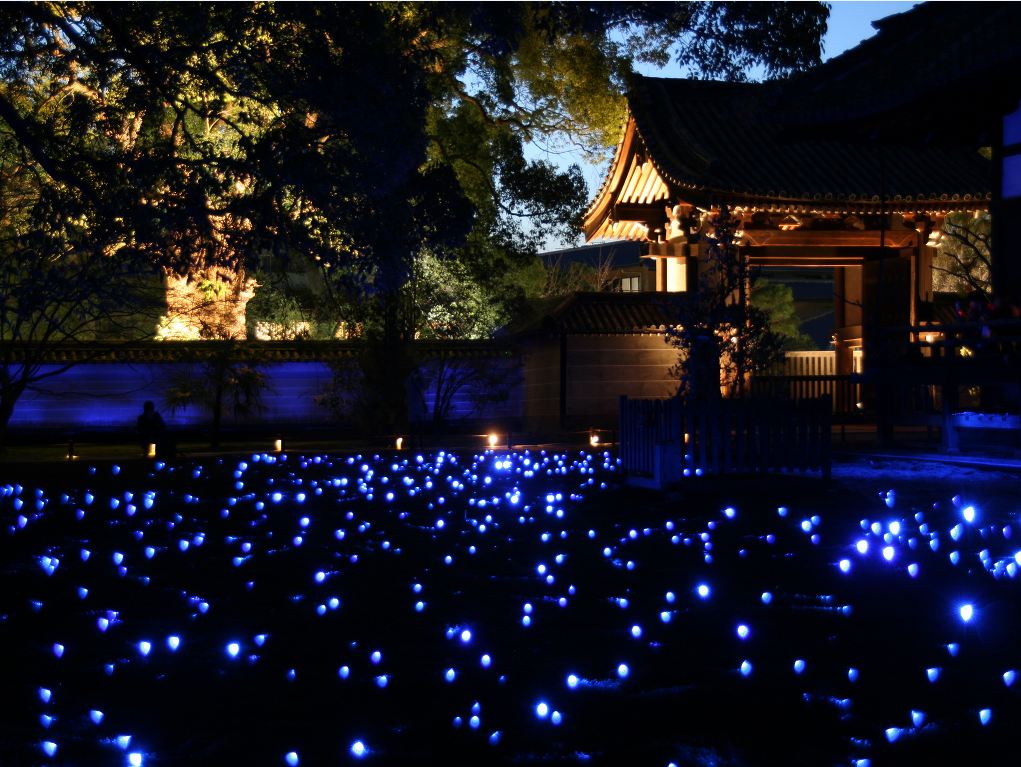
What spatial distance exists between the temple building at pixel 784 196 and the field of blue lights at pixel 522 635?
14.5 metres

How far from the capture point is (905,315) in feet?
89.3

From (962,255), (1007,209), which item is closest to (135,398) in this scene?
(1007,209)

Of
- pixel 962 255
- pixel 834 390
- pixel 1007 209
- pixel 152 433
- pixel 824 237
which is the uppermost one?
pixel 962 255

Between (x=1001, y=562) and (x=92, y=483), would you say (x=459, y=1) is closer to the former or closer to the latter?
(x=92, y=483)

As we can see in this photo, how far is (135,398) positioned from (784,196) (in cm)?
1668

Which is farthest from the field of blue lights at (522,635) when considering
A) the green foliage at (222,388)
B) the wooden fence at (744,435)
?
the green foliage at (222,388)

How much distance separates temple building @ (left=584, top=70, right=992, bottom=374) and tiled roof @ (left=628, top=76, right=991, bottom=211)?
32mm

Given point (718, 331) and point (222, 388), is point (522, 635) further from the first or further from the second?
point (222, 388)

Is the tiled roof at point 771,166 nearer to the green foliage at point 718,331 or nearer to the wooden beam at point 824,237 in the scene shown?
the wooden beam at point 824,237

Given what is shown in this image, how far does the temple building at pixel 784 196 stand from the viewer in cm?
2639

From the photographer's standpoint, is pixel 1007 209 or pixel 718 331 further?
pixel 718 331

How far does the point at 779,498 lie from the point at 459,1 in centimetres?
789

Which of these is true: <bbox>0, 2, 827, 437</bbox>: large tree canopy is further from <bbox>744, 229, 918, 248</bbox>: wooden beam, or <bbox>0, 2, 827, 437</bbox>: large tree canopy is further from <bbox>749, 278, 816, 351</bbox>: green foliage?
<bbox>749, 278, 816, 351</bbox>: green foliage

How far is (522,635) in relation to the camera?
689 cm
